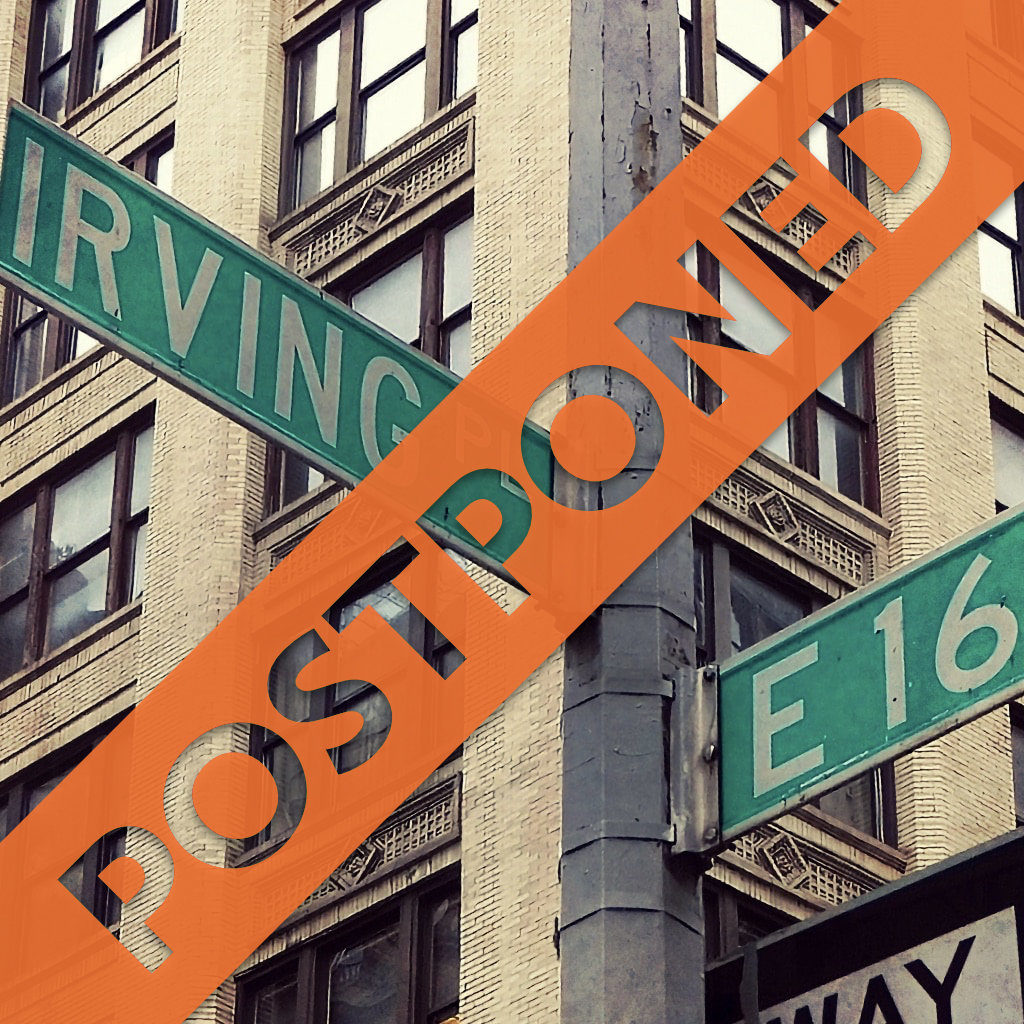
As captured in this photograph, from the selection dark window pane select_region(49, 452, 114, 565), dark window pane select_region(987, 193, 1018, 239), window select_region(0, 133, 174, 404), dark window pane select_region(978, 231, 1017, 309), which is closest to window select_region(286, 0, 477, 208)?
window select_region(0, 133, 174, 404)

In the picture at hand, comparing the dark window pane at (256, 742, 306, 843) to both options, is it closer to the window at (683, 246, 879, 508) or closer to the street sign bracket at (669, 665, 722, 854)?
the window at (683, 246, 879, 508)

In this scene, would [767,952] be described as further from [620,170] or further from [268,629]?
[268,629]

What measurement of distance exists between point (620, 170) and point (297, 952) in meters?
13.7

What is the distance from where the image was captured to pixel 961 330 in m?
20.9

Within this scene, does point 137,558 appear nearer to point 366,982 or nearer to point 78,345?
point 78,345

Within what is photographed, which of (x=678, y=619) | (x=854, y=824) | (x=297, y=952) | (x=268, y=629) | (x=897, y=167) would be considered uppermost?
(x=897, y=167)

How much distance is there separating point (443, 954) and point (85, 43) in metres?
13.7

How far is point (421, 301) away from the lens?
1962 centimetres

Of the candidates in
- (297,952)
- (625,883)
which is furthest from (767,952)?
(297,952)

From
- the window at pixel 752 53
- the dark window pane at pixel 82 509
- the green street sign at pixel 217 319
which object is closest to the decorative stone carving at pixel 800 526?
the window at pixel 752 53

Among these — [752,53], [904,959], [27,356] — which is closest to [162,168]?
[27,356]

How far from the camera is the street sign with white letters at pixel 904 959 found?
3.84m

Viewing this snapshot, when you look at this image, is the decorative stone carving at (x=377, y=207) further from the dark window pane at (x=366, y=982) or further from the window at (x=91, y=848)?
the dark window pane at (x=366, y=982)

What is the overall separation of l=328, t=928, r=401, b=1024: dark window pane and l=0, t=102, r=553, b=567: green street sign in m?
12.6
